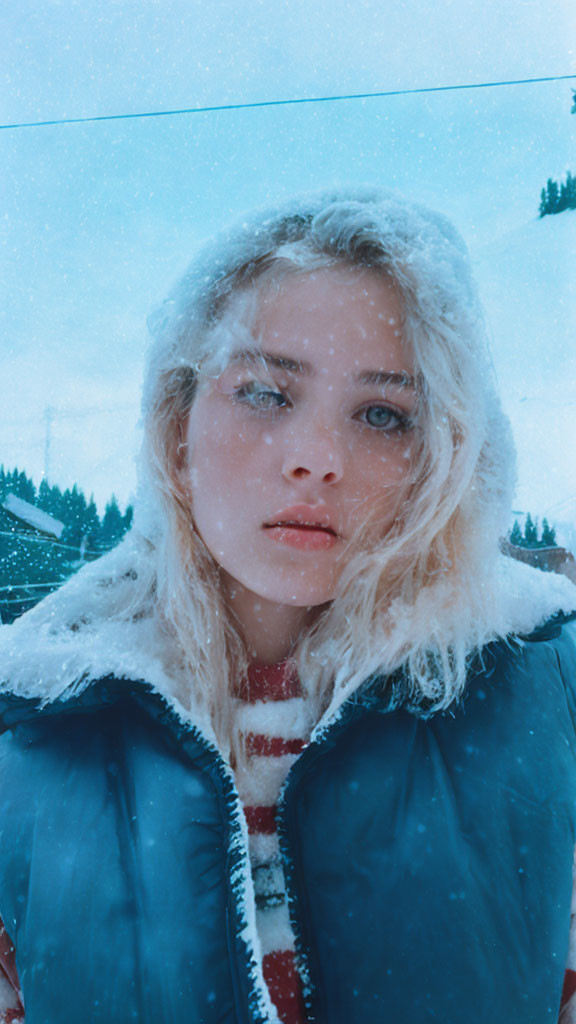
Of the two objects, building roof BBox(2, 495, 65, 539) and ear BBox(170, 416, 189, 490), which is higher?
ear BBox(170, 416, 189, 490)

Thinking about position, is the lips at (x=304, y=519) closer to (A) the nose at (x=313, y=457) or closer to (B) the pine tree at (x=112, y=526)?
(A) the nose at (x=313, y=457)

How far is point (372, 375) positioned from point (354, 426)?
0.04m

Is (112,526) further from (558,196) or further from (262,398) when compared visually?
(558,196)

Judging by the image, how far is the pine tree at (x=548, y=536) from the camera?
789 millimetres

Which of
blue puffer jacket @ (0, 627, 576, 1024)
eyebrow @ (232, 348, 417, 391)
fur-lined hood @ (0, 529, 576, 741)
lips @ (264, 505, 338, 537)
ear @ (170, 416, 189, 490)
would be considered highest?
eyebrow @ (232, 348, 417, 391)

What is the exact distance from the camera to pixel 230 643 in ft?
1.96

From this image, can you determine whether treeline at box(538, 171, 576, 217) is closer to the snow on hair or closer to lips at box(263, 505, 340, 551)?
the snow on hair

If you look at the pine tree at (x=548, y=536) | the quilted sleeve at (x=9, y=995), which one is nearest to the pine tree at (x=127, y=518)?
the quilted sleeve at (x=9, y=995)

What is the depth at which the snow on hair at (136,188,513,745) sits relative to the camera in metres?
0.54

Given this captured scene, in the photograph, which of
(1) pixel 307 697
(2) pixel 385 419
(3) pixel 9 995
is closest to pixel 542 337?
(2) pixel 385 419

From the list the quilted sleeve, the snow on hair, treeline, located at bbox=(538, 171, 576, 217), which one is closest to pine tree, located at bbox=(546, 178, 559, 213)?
treeline, located at bbox=(538, 171, 576, 217)

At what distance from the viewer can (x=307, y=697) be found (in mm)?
572

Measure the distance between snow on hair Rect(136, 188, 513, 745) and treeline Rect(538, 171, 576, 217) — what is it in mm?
283

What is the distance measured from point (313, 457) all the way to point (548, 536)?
0.46 m
